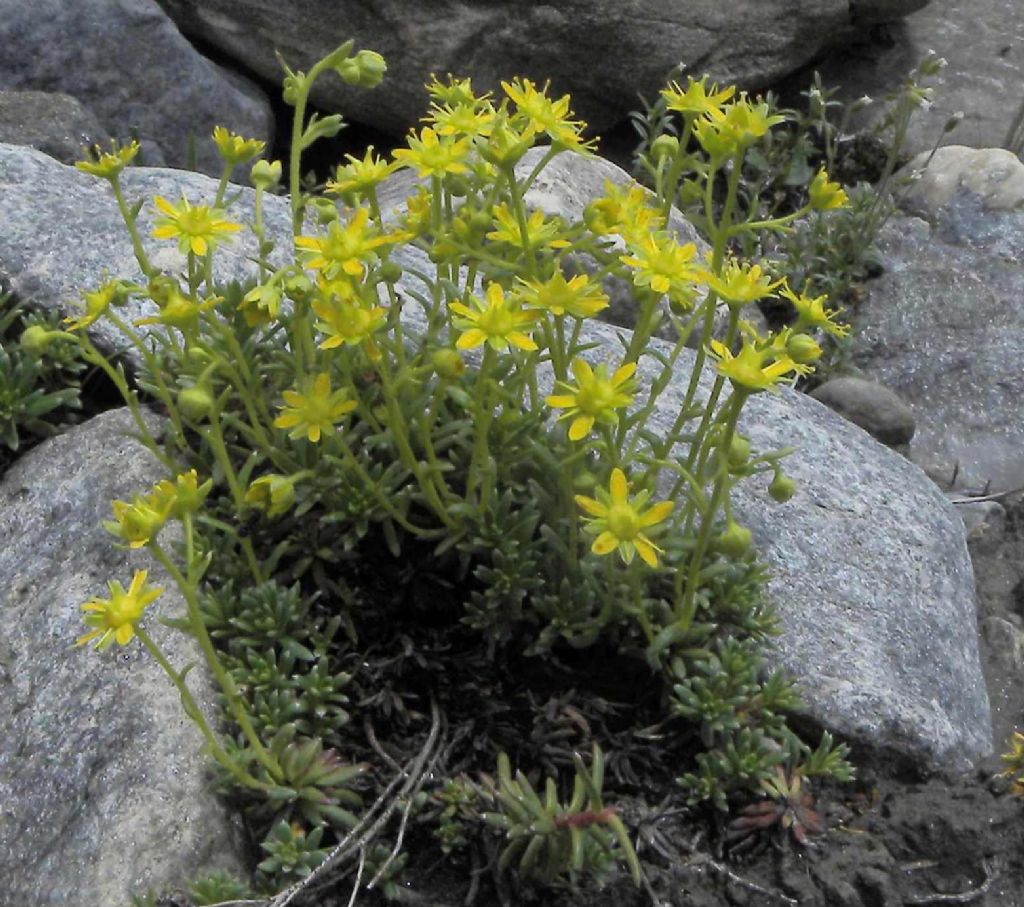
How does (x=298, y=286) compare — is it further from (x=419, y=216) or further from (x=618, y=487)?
(x=618, y=487)

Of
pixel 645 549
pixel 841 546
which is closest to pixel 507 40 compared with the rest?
pixel 841 546

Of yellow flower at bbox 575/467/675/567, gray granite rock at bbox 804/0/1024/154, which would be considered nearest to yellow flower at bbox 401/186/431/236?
yellow flower at bbox 575/467/675/567

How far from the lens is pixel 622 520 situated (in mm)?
2002

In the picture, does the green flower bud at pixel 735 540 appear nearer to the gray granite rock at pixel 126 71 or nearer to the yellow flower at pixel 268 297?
the yellow flower at pixel 268 297

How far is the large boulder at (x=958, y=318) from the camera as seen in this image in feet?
14.4

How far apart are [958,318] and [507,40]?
2227 millimetres

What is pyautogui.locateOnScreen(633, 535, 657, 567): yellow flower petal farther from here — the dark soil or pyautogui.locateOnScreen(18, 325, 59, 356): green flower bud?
pyautogui.locateOnScreen(18, 325, 59, 356): green flower bud

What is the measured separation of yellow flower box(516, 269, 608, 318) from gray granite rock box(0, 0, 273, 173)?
10.9ft

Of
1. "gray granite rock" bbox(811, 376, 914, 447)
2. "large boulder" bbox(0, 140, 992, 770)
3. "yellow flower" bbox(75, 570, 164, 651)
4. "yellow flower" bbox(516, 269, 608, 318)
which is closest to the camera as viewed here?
"yellow flower" bbox(75, 570, 164, 651)

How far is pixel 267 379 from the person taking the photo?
9.14ft

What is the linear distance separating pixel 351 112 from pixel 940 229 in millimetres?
2592

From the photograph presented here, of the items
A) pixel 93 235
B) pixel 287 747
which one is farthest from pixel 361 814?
pixel 93 235

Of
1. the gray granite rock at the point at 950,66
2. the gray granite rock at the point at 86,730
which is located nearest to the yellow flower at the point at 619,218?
the gray granite rock at the point at 86,730

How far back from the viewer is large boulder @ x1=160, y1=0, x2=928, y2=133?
17.3 feet
